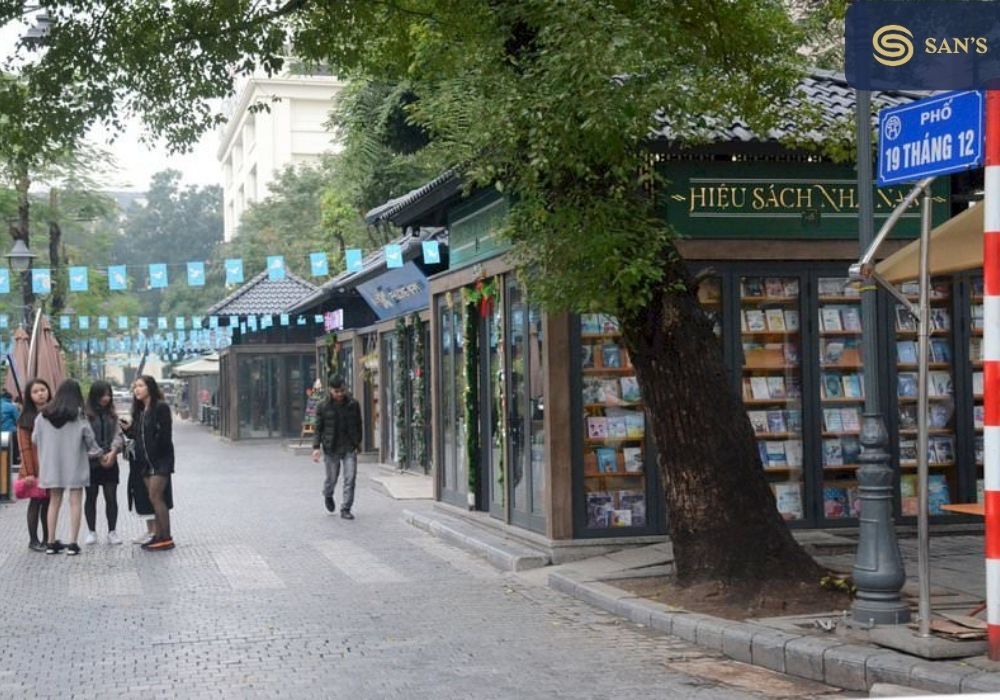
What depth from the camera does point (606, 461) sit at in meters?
12.6

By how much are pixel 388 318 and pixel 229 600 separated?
15.0 meters

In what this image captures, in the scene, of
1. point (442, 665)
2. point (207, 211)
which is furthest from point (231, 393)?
point (207, 211)

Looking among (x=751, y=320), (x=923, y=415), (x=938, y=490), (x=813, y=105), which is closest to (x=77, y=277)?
(x=751, y=320)

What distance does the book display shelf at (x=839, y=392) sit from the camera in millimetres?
13102

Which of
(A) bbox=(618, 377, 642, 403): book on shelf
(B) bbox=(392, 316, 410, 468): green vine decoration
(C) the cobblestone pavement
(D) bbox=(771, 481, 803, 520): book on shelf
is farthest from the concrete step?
(B) bbox=(392, 316, 410, 468): green vine decoration

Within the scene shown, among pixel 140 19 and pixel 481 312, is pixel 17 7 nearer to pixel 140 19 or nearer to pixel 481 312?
pixel 140 19

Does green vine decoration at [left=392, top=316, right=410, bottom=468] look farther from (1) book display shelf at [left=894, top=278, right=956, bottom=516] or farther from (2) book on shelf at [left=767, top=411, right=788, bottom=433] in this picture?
(1) book display shelf at [left=894, top=278, right=956, bottom=516]

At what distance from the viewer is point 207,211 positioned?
103750mm

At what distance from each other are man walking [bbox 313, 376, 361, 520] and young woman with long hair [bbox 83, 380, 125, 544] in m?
3.06

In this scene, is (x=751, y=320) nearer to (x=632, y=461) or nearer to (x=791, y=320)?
(x=791, y=320)

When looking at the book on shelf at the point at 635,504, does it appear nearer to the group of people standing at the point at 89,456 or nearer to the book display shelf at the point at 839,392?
the book display shelf at the point at 839,392

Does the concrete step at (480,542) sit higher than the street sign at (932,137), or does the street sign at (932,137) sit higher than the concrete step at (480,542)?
the street sign at (932,137)

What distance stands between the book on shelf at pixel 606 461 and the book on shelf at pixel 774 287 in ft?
7.26

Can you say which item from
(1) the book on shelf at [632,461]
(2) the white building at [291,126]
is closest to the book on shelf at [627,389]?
(1) the book on shelf at [632,461]
